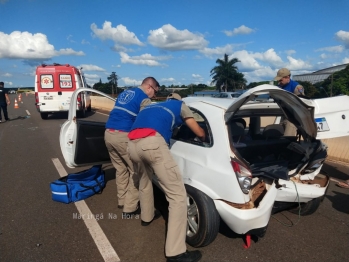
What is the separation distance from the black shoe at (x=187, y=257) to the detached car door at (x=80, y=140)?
2.19 metres

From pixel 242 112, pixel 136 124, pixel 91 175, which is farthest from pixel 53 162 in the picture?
pixel 242 112

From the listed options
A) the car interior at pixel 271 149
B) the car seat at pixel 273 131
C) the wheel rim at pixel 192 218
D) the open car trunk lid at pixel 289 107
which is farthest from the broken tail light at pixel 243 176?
the car seat at pixel 273 131

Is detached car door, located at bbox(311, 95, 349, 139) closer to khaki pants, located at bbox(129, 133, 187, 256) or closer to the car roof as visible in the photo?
the car roof

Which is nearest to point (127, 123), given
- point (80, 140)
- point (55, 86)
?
point (80, 140)

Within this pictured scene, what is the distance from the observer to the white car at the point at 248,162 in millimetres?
2918

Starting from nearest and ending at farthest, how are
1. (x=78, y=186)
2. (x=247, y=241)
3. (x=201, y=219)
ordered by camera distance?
(x=201, y=219) < (x=247, y=241) < (x=78, y=186)

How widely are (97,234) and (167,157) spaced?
54.2 inches

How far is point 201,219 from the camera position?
3.05 metres

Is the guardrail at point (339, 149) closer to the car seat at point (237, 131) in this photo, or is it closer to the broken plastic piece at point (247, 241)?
the car seat at point (237, 131)

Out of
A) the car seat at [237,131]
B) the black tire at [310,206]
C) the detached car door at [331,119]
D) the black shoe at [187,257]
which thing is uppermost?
the detached car door at [331,119]

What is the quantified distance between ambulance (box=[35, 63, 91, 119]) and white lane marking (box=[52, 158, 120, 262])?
11.8 meters

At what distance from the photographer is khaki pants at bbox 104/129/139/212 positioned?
3.92 meters

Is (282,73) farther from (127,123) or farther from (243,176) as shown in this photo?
(243,176)

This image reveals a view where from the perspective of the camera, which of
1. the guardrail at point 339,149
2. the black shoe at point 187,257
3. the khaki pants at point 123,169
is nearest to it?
the black shoe at point 187,257
